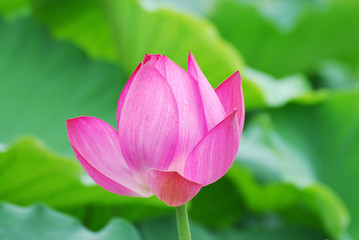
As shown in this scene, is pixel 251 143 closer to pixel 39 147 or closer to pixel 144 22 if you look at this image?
pixel 144 22

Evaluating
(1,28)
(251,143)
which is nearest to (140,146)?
(251,143)

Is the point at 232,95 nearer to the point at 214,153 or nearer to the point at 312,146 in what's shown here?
the point at 214,153

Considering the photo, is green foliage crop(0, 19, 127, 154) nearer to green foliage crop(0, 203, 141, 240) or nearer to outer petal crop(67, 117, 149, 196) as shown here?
green foliage crop(0, 203, 141, 240)

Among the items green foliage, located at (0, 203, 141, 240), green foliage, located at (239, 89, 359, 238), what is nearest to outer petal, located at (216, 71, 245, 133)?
green foliage, located at (0, 203, 141, 240)

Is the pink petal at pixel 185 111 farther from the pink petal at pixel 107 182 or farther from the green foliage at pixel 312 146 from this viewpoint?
the green foliage at pixel 312 146

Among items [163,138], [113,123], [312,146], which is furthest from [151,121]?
[312,146]
